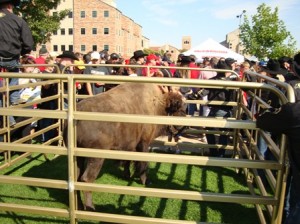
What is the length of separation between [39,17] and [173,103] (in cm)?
1889

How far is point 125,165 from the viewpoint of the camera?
5.58 meters

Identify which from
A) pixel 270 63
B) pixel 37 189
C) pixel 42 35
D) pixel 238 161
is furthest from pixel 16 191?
pixel 42 35

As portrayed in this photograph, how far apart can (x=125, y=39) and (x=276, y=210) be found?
77561mm

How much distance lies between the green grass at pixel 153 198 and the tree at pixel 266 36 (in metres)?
27.8

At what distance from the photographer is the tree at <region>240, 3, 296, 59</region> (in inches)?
1218

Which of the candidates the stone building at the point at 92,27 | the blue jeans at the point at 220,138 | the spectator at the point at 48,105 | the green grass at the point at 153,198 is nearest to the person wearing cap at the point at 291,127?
the green grass at the point at 153,198

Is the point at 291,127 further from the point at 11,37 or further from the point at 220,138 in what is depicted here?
the point at 220,138

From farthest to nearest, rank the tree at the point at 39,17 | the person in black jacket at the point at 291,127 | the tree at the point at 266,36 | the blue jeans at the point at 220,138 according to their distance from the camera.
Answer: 1. the tree at the point at 266,36
2. the tree at the point at 39,17
3. the blue jeans at the point at 220,138
4. the person in black jacket at the point at 291,127

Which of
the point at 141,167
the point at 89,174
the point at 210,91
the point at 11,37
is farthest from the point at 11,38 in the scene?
the point at 210,91

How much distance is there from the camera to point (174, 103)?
17.6ft

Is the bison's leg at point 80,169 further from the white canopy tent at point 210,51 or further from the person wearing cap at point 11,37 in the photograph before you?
the white canopy tent at point 210,51

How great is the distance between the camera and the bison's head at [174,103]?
5.36 meters

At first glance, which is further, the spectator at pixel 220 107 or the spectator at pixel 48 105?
the spectator at pixel 48 105

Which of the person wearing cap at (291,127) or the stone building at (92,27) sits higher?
the stone building at (92,27)
